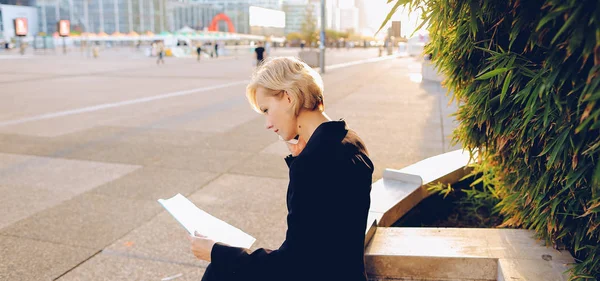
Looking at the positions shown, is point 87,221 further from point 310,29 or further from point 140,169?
point 310,29

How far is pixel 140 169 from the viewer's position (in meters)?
6.64

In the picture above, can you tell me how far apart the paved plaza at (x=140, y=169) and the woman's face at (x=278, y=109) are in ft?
6.57

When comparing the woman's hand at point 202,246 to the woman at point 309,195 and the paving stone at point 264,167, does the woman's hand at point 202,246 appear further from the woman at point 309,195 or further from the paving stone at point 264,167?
the paving stone at point 264,167

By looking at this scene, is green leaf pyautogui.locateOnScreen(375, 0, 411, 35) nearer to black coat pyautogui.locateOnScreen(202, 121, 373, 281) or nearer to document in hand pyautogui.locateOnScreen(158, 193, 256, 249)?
black coat pyautogui.locateOnScreen(202, 121, 373, 281)

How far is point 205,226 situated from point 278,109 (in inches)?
23.0

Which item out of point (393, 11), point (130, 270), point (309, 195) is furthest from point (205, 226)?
point (130, 270)

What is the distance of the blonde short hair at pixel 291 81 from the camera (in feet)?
6.49

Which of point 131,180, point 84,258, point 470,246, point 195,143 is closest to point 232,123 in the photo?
point 195,143

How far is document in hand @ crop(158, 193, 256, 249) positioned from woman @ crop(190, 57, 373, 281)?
100 millimetres

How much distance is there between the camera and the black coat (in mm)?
1834

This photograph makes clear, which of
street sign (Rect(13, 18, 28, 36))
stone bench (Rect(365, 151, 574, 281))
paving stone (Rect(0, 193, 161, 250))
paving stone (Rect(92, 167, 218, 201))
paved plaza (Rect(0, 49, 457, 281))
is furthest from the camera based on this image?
street sign (Rect(13, 18, 28, 36))

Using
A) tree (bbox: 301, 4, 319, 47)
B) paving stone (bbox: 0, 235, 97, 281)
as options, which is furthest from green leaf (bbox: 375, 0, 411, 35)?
tree (bbox: 301, 4, 319, 47)

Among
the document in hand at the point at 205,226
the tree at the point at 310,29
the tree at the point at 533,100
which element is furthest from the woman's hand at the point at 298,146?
the tree at the point at 310,29

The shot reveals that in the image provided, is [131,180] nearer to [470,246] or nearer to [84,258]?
[84,258]
